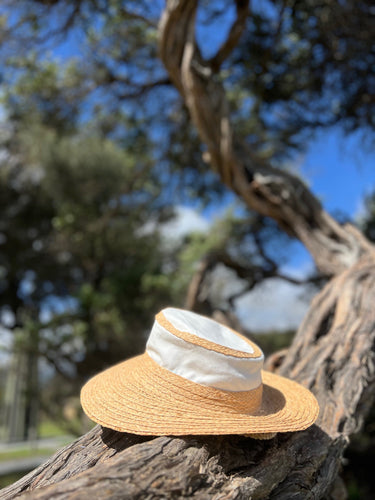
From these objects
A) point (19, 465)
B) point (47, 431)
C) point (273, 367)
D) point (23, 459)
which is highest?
Answer: point (273, 367)

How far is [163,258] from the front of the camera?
675 centimetres

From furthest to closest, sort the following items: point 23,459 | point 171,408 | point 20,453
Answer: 1. point 20,453
2. point 23,459
3. point 171,408

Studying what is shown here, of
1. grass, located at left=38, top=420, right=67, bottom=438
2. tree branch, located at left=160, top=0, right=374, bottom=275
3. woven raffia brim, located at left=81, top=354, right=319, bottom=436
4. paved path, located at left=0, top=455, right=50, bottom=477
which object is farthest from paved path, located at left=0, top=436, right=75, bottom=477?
woven raffia brim, located at left=81, top=354, right=319, bottom=436

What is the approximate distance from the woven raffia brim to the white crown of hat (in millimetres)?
19

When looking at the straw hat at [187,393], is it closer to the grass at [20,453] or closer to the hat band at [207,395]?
the hat band at [207,395]

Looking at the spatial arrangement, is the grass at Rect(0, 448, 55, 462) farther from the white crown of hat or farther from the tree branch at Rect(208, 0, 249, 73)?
the white crown of hat

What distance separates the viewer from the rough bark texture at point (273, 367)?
786 millimetres

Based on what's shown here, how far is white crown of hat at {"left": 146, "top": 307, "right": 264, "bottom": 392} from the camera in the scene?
0.96 m

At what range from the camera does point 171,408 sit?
0.92 meters

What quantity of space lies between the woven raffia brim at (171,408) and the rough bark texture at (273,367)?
0.05 m

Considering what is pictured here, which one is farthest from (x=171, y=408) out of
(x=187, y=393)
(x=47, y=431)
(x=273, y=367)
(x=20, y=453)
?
(x=47, y=431)

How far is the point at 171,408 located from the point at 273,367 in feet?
3.40

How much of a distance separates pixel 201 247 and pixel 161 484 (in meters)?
5.26

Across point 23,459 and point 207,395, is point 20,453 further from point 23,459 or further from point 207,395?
point 207,395
